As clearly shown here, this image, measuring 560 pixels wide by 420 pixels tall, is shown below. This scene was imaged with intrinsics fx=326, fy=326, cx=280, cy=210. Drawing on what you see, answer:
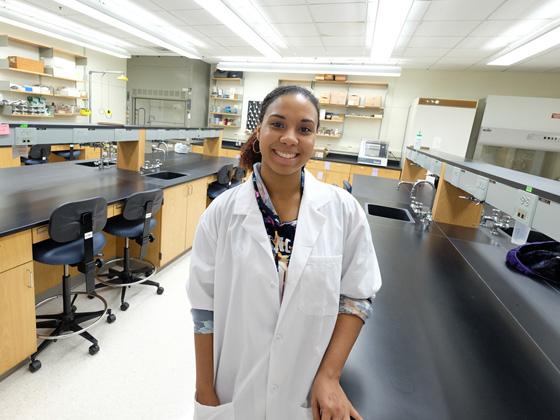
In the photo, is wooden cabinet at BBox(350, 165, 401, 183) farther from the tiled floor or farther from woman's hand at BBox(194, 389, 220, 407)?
woman's hand at BBox(194, 389, 220, 407)

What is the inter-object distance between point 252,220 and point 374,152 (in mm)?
5935

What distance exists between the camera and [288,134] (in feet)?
2.86

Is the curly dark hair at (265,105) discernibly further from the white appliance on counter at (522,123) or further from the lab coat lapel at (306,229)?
the white appliance on counter at (522,123)

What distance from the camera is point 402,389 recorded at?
78cm

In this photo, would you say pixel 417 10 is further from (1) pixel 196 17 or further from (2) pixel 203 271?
(2) pixel 203 271

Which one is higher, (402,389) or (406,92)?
(406,92)

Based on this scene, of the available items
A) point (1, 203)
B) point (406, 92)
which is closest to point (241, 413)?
point (1, 203)

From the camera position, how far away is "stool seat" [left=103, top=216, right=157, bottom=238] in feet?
7.76

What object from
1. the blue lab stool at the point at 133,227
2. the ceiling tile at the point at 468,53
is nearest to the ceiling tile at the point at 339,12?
the ceiling tile at the point at 468,53

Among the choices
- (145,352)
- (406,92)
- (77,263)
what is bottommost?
(145,352)

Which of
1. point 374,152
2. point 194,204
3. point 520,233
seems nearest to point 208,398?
point 520,233

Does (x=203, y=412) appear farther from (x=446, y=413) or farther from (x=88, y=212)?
(x=88, y=212)

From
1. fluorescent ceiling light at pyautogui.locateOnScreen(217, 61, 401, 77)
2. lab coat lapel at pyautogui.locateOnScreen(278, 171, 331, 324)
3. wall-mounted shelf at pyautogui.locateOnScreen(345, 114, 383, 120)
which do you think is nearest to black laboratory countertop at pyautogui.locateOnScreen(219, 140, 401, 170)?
wall-mounted shelf at pyautogui.locateOnScreen(345, 114, 383, 120)

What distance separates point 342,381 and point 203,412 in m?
0.39
